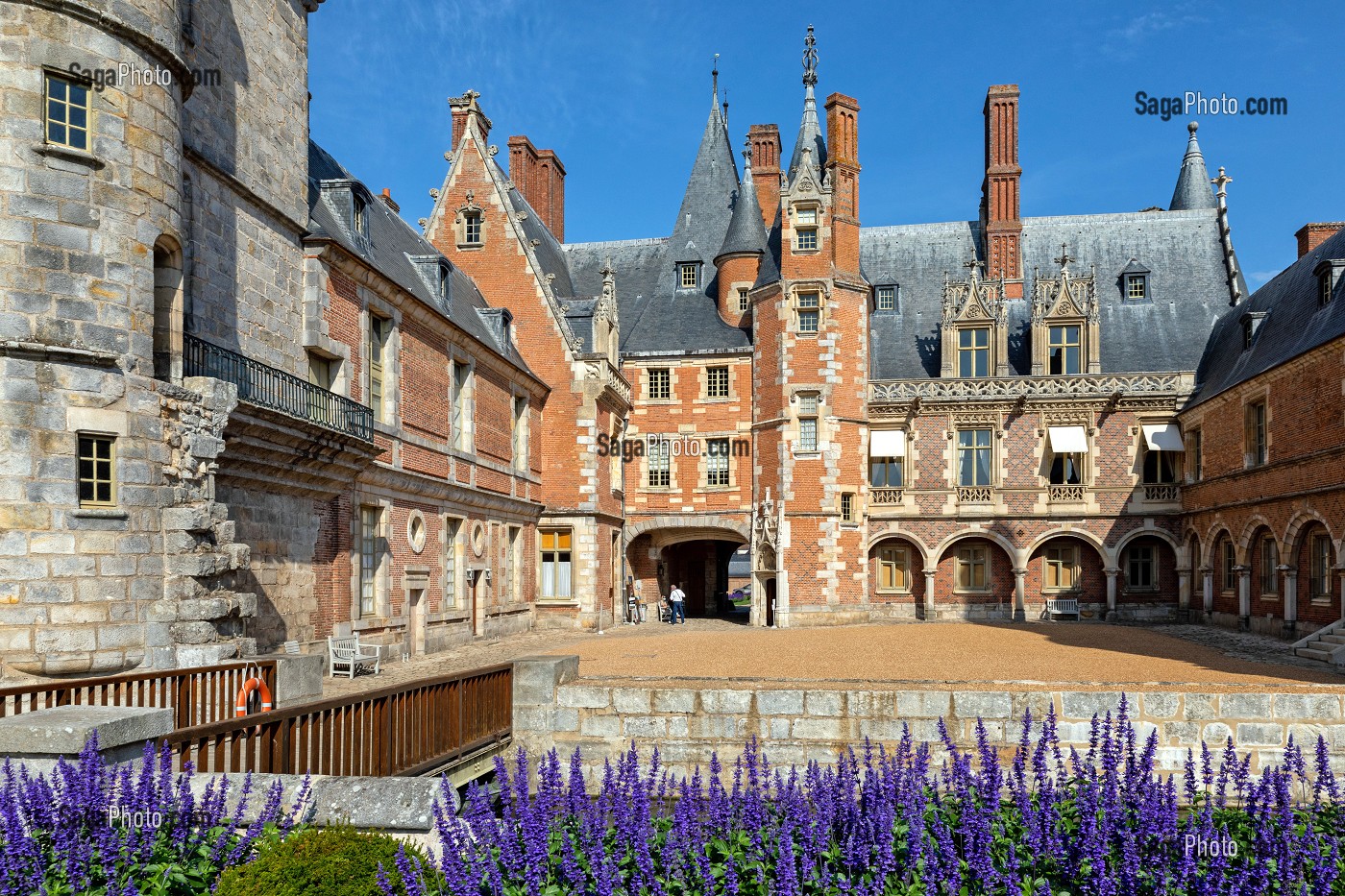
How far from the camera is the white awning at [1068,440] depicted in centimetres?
3244

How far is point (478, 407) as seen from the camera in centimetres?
2527

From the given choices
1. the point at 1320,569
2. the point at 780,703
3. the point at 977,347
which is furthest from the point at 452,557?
the point at 1320,569

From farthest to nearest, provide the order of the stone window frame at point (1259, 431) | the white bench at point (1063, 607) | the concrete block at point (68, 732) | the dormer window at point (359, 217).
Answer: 1. the white bench at point (1063, 607)
2. the stone window frame at point (1259, 431)
3. the dormer window at point (359, 217)
4. the concrete block at point (68, 732)

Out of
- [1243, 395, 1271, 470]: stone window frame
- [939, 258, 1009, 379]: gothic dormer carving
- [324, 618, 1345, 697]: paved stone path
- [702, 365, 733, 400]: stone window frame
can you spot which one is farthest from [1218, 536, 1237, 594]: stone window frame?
[702, 365, 733, 400]: stone window frame

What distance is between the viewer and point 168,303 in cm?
1312

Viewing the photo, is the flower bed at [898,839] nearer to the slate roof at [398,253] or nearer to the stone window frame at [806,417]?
the slate roof at [398,253]

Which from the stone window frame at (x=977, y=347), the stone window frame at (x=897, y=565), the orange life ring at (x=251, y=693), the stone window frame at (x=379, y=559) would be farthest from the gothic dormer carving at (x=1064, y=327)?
the orange life ring at (x=251, y=693)

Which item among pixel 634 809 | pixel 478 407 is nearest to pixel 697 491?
pixel 478 407

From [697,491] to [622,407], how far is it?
13.0 ft

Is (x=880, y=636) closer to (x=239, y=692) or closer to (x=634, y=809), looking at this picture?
(x=239, y=692)

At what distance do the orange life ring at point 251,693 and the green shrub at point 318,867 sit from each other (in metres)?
5.08

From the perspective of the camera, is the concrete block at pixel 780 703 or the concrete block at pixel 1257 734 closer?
the concrete block at pixel 1257 734

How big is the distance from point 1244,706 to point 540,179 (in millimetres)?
34388

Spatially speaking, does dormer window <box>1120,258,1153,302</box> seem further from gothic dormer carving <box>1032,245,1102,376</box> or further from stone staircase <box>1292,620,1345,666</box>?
stone staircase <box>1292,620,1345,666</box>
